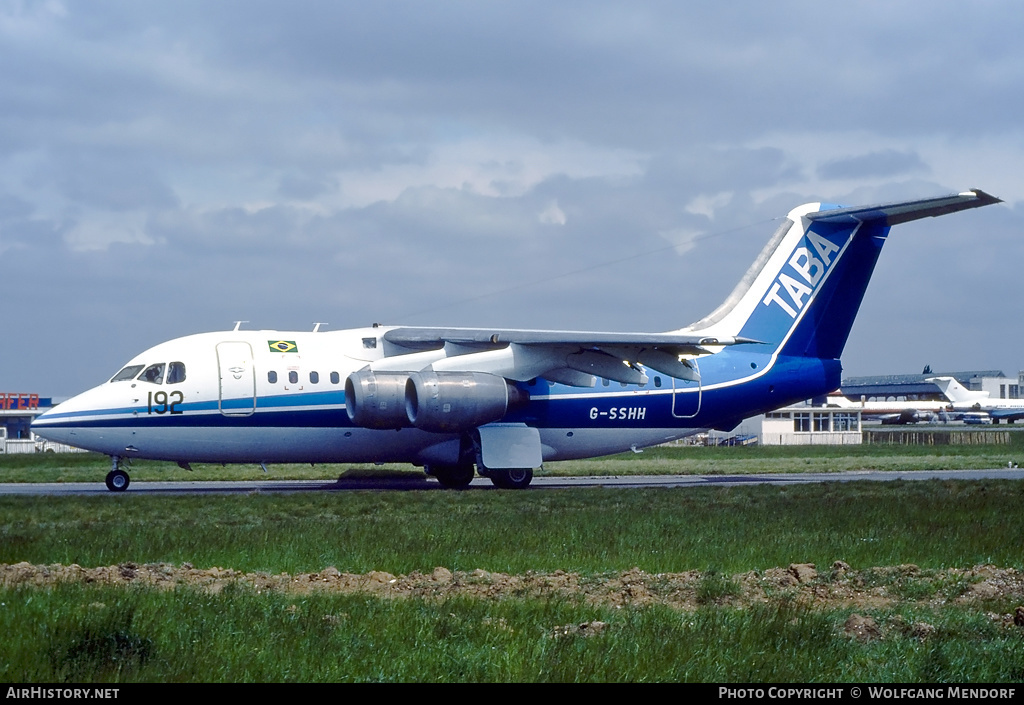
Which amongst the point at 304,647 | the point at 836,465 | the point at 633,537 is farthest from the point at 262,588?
the point at 836,465

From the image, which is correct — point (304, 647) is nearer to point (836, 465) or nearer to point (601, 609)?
point (601, 609)

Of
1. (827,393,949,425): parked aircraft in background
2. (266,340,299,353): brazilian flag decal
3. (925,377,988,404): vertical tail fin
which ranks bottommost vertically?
(827,393,949,425): parked aircraft in background

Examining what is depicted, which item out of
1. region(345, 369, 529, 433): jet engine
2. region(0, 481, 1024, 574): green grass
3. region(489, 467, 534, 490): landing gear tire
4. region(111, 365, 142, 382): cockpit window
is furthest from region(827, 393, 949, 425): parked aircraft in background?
region(111, 365, 142, 382): cockpit window

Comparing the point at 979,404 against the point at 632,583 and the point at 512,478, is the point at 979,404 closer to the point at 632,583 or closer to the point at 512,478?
the point at 512,478

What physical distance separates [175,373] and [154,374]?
18.4 inches

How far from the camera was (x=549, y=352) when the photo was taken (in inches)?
1035

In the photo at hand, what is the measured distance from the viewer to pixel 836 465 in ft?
120

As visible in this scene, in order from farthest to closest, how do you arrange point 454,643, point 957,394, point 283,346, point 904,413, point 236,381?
1. point 957,394
2. point 904,413
3. point 283,346
4. point 236,381
5. point 454,643

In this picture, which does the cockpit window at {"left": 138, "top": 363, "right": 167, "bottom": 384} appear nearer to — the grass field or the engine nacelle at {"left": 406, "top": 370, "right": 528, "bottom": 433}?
the grass field

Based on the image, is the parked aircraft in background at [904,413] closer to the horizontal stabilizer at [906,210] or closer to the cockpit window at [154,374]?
the horizontal stabilizer at [906,210]

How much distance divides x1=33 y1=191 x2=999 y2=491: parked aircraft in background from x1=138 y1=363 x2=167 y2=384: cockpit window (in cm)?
3

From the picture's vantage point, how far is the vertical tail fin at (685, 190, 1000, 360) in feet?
94.8

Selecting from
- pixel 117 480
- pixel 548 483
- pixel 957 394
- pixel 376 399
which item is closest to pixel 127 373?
pixel 117 480
